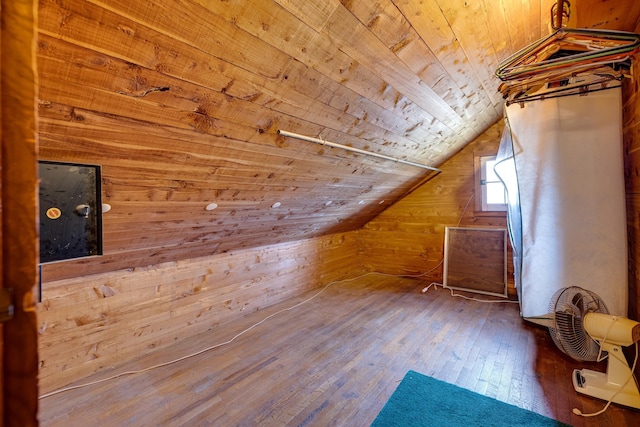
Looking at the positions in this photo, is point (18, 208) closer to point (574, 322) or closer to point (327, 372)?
point (327, 372)

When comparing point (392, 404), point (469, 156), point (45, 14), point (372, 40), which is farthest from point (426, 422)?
point (469, 156)


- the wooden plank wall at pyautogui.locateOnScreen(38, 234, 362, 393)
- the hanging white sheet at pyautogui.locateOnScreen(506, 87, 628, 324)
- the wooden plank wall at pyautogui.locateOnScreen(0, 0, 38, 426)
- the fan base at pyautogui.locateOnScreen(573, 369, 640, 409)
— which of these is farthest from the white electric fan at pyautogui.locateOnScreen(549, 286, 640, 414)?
the wooden plank wall at pyautogui.locateOnScreen(38, 234, 362, 393)

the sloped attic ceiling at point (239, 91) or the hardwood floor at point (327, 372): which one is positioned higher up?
the sloped attic ceiling at point (239, 91)

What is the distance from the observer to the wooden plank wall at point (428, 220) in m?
3.80

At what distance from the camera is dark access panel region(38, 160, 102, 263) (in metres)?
1.13

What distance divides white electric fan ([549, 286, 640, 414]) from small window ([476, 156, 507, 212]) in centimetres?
200

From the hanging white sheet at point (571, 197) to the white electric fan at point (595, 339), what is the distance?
1.06 ft

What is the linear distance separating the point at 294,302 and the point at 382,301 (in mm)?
1052

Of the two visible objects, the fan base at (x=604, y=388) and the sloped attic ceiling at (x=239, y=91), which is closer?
the sloped attic ceiling at (x=239, y=91)

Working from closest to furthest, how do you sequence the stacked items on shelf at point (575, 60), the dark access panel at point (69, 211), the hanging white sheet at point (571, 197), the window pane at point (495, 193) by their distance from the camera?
1. the dark access panel at point (69, 211)
2. the stacked items on shelf at point (575, 60)
3. the hanging white sheet at point (571, 197)
4. the window pane at point (495, 193)

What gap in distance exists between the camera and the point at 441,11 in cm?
138

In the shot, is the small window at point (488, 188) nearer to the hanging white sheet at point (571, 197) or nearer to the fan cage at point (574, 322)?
the hanging white sheet at point (571, 197)

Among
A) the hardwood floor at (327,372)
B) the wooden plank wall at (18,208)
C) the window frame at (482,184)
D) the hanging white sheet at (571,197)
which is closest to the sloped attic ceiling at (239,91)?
the hanging white sheet at (571,197)

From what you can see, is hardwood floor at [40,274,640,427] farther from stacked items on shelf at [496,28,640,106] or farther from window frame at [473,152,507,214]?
stacked items on shelf at [496,28,640,106]
